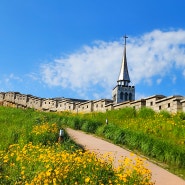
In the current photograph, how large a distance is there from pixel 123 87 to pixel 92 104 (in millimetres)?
65698

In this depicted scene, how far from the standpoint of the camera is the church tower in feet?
293

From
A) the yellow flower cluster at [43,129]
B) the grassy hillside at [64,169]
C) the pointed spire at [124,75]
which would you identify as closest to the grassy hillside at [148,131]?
the yellow flower cluster at [43,129]

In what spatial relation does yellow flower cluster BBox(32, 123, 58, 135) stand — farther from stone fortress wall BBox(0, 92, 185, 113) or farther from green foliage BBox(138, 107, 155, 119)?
stone fortress wall BBox(0, 92, 185, 113)

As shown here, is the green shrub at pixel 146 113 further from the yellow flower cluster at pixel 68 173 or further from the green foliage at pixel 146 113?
the yellow flower cluster at pixel 68 173

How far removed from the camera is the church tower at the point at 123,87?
8931cm

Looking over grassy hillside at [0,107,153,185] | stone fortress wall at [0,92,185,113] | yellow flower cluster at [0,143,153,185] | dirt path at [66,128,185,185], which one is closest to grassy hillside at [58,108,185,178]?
dirt path at [66,128,185,185]

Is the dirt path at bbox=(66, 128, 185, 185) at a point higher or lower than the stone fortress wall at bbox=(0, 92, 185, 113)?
lower

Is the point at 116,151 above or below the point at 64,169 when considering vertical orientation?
above

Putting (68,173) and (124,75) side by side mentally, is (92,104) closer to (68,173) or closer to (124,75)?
(68,173)

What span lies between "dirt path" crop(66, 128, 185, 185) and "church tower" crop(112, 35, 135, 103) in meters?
71.2

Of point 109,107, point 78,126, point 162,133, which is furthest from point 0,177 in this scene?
point 109,107

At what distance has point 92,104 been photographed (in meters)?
29.9

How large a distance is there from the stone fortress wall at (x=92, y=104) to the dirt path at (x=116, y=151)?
593 centimetres

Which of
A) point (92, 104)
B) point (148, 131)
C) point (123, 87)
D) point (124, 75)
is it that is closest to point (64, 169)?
point (148, 131)
